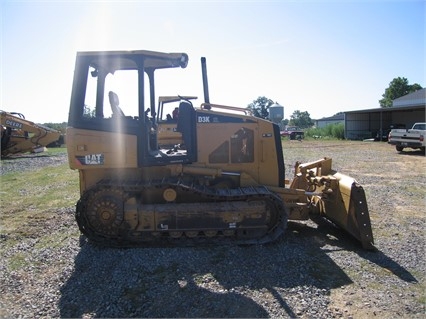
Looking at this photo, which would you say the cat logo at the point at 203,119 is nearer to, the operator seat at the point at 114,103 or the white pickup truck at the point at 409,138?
the operator seat at the point at 114,103

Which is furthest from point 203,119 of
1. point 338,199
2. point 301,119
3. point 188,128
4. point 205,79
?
point 301,119

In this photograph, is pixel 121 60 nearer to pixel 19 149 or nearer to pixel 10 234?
pixel 10 234

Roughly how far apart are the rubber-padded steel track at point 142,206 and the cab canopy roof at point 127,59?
1.94 metres

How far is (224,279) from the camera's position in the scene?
4.43 m

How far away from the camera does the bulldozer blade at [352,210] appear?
17.7 feet

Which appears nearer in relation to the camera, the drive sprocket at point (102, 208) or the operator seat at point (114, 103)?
the drive sprocket at point (102, 208)

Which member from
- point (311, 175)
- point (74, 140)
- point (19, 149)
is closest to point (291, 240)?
point (311, 175)

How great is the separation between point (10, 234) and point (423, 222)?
25.9 ft

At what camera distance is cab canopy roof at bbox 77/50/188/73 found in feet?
18.0

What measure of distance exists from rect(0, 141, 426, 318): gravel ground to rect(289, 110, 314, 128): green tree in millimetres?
88032

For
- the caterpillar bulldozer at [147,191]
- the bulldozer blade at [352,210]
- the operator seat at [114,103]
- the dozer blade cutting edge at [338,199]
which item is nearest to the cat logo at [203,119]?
the caterpillar bulldozer at [147,191]

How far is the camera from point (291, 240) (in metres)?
5.85

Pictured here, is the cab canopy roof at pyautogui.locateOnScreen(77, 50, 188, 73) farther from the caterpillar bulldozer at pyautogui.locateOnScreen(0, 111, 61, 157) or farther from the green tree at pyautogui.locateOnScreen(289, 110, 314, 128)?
the green tree at pyautogui.locateOnScreen(289, 110, 314, 128)

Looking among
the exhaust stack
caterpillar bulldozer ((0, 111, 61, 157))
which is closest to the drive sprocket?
the exhaust stack
